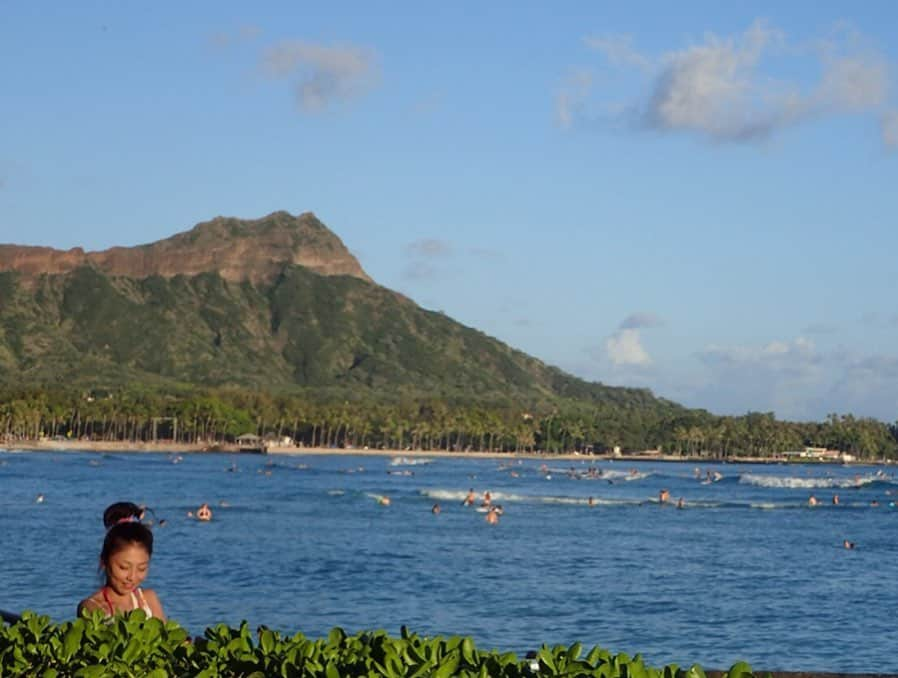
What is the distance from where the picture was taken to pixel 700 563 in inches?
2343

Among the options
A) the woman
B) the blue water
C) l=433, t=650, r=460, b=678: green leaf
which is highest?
the woman

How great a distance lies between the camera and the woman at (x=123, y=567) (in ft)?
28.4

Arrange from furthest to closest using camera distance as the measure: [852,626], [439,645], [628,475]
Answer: [628,475] → [852,626] → [439,645]

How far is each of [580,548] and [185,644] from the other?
197 feet

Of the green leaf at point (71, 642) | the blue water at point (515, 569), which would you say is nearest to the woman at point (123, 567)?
the green leaf at point (71, 642)

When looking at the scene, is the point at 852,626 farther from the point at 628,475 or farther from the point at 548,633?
the point at 628,475

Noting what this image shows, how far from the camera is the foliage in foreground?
704cm

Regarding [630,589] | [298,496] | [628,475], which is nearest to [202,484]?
[298,496]

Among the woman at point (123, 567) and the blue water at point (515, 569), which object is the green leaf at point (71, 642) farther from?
the blue water at point (515, 569)

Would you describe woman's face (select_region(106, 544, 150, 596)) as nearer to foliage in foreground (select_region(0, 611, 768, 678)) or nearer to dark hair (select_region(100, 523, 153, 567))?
dark hair (select_region(100, 523, 153, 567))

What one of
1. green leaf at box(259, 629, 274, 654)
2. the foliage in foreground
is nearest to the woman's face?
the foliage in foreground

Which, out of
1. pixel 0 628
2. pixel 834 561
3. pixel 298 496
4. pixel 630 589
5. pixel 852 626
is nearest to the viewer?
pixel 0 628

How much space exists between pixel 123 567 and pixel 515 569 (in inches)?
1850

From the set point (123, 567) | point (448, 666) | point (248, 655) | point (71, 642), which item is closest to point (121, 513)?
point (123, 567)
